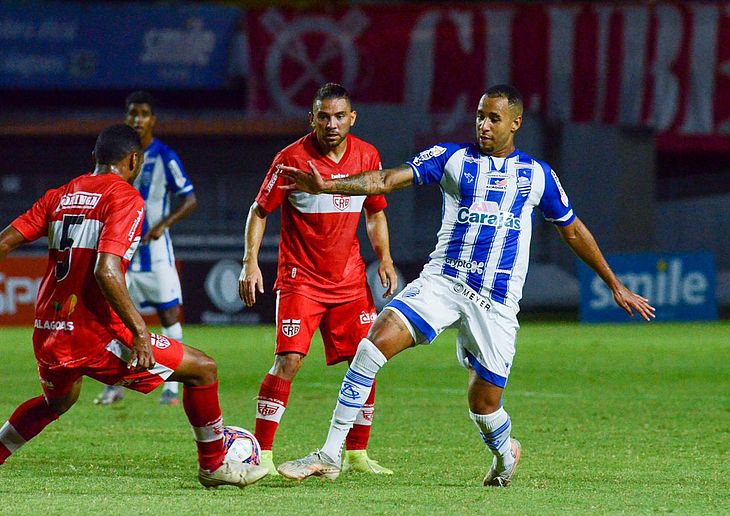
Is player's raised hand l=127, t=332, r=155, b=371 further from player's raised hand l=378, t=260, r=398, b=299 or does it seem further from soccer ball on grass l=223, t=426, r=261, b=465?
player's raised hand l=378, t=260, r=398, b=299

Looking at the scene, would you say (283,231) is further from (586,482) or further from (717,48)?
(717,48)

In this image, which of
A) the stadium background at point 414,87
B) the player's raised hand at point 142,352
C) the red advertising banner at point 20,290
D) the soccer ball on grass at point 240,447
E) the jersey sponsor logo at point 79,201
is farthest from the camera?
the stadium background at point 414,87

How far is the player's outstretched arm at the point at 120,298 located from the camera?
5.61m

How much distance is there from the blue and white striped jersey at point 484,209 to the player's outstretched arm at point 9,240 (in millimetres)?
1941

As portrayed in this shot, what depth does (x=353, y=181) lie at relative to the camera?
20.1ft

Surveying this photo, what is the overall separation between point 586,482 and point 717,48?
679 inches

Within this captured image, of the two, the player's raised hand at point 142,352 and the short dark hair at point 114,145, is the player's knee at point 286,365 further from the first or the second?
the short dark hair at point 114,145

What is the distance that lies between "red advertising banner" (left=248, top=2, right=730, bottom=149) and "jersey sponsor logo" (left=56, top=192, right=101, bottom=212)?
16.9 m

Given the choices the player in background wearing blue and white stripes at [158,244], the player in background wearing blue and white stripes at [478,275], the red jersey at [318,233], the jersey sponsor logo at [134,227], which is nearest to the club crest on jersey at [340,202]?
the red jersey at [318,233]

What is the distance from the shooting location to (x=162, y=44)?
2391cm

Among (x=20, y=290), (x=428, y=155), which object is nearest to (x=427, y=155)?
(x=428, y=155)

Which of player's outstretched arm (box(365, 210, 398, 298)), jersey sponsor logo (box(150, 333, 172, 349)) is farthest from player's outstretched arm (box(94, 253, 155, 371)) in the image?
player's outstretched arm (box(365, 210, 398, 298))

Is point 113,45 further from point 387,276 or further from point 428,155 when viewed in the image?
point 428,155

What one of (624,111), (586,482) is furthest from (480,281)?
(624,111)
